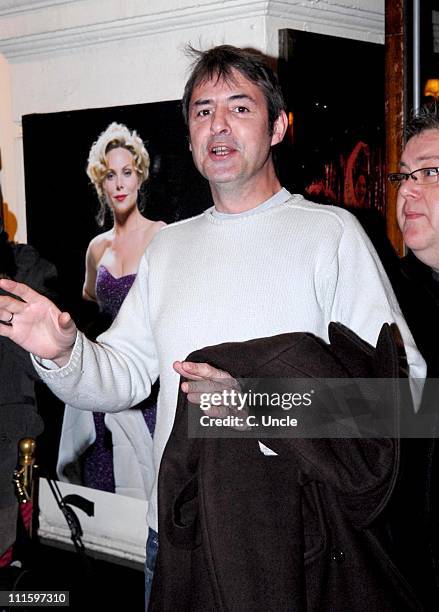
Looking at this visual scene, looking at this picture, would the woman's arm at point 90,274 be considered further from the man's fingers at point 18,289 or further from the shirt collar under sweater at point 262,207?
the man's fingers at point 18,289

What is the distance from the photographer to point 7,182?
3.61m

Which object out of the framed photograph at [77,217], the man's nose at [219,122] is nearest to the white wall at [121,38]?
the framed photograph at [77,217]

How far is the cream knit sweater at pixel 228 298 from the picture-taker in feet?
5.21

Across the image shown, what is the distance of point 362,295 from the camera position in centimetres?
155

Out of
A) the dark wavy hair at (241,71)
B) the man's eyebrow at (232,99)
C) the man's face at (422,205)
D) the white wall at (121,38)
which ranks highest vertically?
the white wall at (121,38)

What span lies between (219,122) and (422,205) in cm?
46

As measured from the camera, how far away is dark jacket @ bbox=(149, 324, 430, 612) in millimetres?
1245

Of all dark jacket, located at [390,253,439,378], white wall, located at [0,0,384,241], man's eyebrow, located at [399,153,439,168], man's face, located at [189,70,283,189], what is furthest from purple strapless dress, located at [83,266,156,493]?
man's eyebrow, located at [399,153,439,168]

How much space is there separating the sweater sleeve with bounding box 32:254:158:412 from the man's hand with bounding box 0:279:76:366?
64mm

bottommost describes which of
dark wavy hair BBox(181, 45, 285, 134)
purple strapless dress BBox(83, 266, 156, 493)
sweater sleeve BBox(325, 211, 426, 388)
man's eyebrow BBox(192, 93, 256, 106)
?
purple strapless dress BBox(83, 266, 156, 493)

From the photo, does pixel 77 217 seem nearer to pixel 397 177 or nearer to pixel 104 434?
pixel 104 434

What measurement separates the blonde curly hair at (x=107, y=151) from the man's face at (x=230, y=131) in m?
1.18

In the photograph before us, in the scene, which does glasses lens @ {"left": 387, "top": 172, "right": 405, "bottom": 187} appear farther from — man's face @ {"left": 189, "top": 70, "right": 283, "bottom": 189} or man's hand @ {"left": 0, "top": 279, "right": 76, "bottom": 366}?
man's hand @ {"left": 0, "top": 279, "right": 76, "bottom": 366}

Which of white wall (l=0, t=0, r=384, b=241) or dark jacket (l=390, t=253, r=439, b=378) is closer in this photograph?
dark jacket (l=390, t=253, r=439, b=378)
